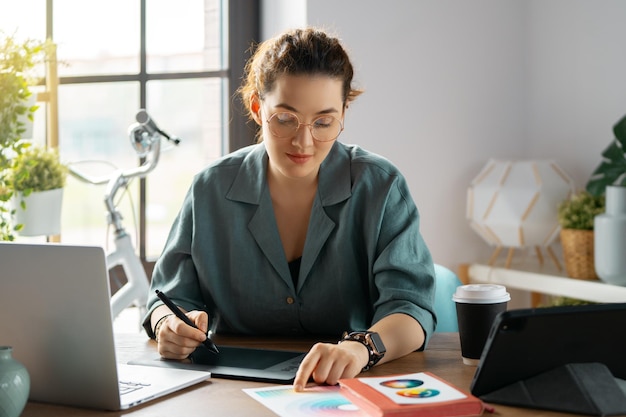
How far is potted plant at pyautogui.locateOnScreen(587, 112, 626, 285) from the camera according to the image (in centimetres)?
285

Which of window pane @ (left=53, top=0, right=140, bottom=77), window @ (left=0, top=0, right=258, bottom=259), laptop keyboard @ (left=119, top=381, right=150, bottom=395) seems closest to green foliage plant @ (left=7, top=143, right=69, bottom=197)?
window @ (left=0, top=0, right=258, bottom=259)

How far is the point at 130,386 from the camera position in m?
1.44

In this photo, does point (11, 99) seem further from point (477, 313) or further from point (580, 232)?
point (580, 232)

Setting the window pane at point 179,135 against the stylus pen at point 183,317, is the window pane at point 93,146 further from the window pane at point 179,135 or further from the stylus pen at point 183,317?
the stylus pen at point 183,317

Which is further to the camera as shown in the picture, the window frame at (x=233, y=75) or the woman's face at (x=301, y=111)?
the window frame at (x=233, y=75)

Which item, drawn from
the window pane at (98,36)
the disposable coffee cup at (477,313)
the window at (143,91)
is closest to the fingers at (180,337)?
the disposable coffee cup at (477,313)

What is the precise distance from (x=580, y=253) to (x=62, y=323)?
2.15 metres

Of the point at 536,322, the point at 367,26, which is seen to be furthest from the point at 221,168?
the point at 367,26

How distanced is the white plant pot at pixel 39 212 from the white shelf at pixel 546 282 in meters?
1.55

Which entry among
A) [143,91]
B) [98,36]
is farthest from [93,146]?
[98,36]

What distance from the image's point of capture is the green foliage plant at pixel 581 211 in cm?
303

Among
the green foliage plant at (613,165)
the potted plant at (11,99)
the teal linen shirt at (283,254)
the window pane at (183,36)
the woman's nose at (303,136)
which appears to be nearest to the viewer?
the woman's nose at (303,136)

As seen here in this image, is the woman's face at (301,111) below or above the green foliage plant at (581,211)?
above

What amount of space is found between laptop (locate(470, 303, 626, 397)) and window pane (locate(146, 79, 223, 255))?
82.5 inches
